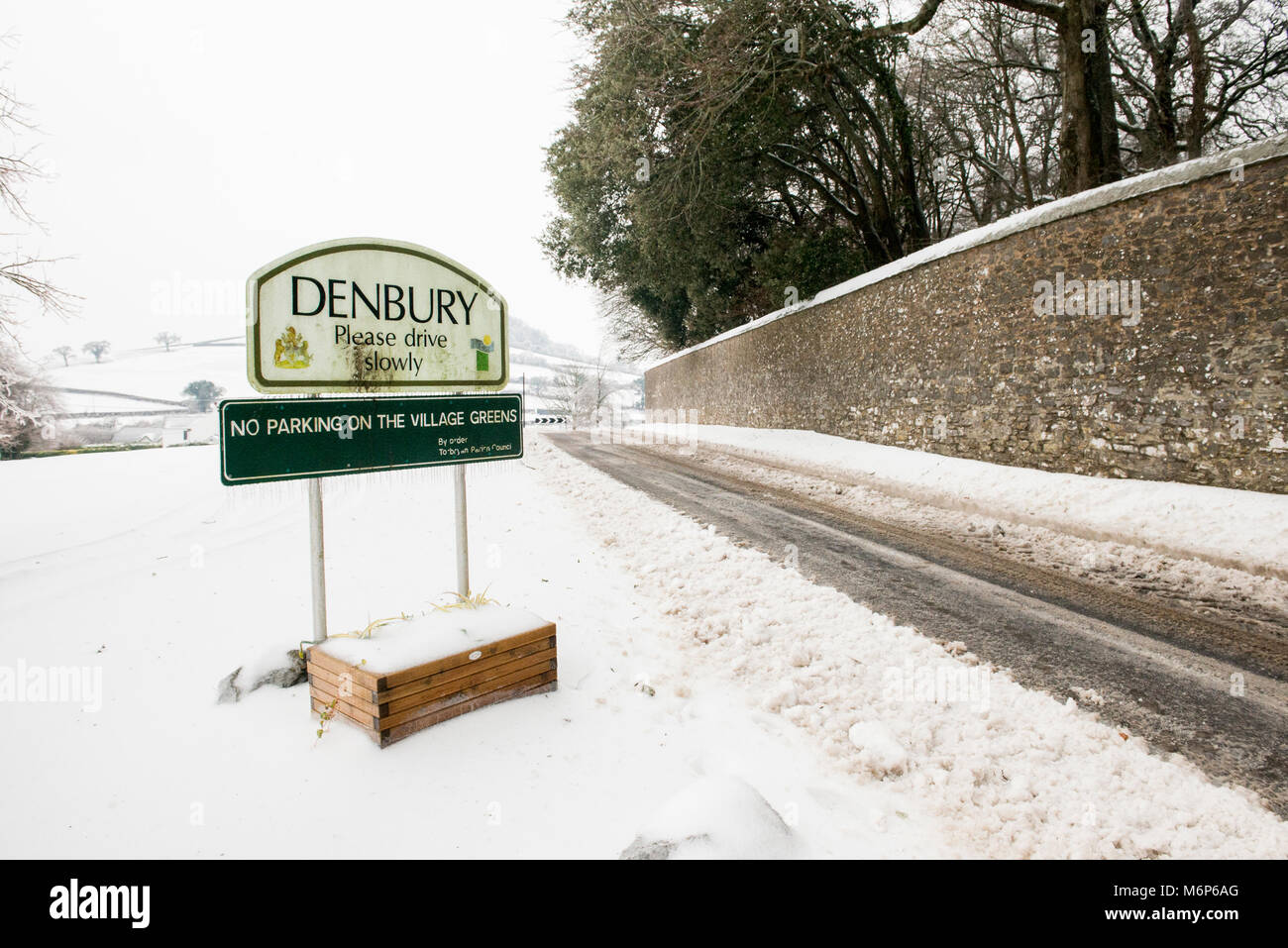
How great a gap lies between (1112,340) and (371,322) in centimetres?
955

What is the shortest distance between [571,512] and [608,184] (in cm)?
1461

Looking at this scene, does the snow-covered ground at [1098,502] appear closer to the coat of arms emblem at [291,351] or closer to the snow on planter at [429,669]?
the snow on planter at [429,669]

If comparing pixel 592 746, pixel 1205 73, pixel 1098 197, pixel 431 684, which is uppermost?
pixel 1205 73

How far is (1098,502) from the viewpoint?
322 inches

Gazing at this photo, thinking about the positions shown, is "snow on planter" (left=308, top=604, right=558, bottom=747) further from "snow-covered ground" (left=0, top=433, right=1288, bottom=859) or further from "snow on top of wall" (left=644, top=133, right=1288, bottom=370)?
"snow on top of wall" (left=644, top=133, right=1288, bottom=370)

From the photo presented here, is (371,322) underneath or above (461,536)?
above

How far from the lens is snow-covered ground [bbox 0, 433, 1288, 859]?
98.4 inches

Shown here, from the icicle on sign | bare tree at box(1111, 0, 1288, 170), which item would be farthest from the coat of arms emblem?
bare tree at box(1111, 0, 1288, 170)

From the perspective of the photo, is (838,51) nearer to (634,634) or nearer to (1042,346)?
(1042,346)

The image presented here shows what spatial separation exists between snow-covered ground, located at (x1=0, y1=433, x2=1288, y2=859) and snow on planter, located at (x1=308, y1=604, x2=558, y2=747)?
0.37ft

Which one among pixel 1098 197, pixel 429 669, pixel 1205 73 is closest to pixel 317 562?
pixel 429 669

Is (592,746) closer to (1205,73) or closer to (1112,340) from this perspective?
(1112,340)

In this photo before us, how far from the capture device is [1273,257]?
6.84 m
